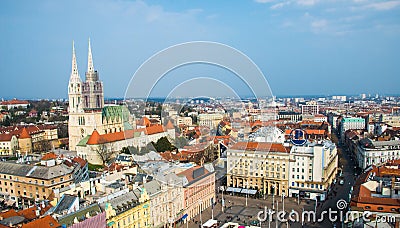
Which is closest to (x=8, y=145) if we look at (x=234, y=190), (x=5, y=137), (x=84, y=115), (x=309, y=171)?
(x=5, y=137)

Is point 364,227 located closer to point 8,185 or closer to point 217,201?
point 217,201

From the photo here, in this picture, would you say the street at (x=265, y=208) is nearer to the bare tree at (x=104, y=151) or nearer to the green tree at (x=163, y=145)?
the green tree at (x=163, y=145)

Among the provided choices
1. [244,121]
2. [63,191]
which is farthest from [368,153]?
[63,191]

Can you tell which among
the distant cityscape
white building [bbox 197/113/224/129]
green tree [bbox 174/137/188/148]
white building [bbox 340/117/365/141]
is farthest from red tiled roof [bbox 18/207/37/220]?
white building [bbox 340/117/365/141]

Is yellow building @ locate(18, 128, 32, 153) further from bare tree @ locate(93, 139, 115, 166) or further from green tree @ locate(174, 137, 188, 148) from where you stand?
green tree @ locate(174, 137, 188, 148)

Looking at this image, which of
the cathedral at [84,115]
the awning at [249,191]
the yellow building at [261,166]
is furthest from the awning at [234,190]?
the cathedral at [84,115]

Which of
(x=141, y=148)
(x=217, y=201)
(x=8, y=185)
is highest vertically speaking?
(x=141, y=148)

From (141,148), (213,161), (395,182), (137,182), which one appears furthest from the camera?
(213,161)

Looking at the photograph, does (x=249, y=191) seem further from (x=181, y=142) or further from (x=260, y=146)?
(x=181, y=142)
